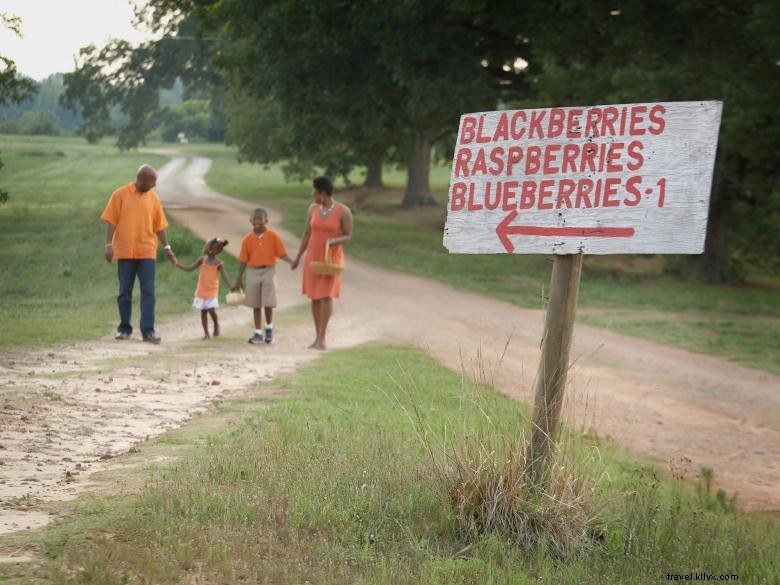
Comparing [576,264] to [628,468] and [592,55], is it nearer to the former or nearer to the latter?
[628,468]

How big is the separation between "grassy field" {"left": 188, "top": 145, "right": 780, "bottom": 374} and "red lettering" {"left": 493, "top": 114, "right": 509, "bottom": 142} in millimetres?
3477

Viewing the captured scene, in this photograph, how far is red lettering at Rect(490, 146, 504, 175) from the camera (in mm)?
6355

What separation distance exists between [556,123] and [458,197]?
0.63m

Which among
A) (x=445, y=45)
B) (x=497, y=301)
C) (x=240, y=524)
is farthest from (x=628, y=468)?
(x=445, y=45)

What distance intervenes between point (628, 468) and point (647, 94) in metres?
12.6

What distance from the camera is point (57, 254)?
88.4 ft

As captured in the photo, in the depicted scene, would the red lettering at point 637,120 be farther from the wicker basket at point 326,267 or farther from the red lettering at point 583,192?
the wicker basket at point 326,267

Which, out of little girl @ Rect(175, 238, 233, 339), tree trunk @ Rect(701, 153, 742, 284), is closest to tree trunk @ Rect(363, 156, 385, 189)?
tree trunk @ Rect(701, 153, 742, 284)

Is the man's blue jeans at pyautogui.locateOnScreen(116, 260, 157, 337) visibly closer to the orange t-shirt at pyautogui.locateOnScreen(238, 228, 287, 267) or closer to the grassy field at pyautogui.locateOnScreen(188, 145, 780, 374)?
the orange t-shirt at pyautogui.locateOnScreen(238, 228, 287, 267)

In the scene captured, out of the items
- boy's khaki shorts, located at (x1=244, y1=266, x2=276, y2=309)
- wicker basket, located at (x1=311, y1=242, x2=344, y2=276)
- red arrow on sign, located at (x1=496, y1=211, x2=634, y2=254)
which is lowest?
boy's khaki shorts, located at (x1=244, y1=266, x2=276, y2=309)

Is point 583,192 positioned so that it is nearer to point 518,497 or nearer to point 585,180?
point 585,180

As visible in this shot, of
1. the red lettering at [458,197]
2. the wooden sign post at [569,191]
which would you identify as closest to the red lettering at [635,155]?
the wooden sign post at [569,191]

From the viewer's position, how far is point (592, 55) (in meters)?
24.3

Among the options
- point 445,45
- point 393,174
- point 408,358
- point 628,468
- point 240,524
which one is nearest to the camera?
point 240,524
